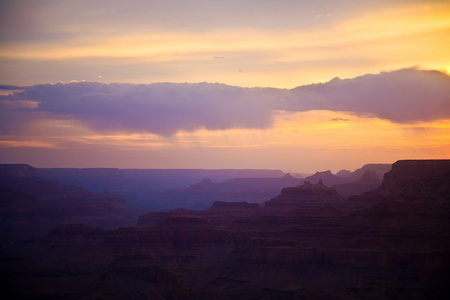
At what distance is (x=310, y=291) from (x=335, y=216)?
3191cm

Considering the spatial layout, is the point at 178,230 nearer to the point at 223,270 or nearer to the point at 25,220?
the point at 223,270

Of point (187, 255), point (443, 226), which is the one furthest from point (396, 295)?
point (187, 255)

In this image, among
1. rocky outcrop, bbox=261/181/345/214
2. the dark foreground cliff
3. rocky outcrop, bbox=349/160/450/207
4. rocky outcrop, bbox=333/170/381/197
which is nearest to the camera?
the dark foreground cliff

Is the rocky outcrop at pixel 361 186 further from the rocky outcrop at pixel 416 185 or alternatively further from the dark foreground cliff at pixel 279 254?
the rocky outcrop at pixel 416 185

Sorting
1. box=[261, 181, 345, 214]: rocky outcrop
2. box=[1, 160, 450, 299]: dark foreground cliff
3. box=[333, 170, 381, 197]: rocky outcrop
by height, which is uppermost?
box=[333, 170, 381, 197]: rocky outcrop

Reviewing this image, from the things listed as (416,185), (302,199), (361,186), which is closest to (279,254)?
(416,185)

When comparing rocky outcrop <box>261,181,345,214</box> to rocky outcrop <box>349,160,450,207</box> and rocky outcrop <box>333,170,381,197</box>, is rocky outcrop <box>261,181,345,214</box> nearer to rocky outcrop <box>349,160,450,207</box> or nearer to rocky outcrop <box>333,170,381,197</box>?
rocky outcrop <box>349,160,450,207</box>

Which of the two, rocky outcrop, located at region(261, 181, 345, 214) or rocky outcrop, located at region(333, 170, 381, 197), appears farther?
rocky outcrop, located at region(333, 170, 381, 197)

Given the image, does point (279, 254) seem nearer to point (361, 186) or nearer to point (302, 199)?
point (302, 199)

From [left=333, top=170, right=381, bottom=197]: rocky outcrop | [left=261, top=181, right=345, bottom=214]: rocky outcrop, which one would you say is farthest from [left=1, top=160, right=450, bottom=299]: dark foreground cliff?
[left=333, top=170, right=381, bottom=197]: rocky outcrop

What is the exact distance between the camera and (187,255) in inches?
5477

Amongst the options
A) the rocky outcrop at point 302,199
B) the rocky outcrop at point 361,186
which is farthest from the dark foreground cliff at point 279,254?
the rocky outcrop at point 361,186

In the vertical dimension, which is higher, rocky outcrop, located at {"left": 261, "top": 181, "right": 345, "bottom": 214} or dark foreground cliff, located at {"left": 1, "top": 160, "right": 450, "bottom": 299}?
rocky outcrop, located at {"left": 261, "top": 181, "right": 345, "bottom": 214}

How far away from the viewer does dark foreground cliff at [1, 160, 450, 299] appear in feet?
332
